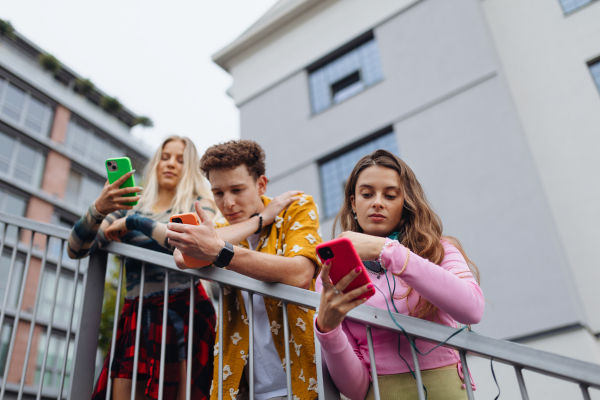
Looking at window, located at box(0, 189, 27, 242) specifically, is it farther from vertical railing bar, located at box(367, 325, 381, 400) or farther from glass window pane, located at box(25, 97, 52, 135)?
vertical railing bar, located at box(367, 325, 381, 400)

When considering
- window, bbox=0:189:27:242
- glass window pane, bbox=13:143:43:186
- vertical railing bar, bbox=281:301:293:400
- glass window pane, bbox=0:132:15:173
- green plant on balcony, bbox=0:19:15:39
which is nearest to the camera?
vertical railing bar, bbox=281:301:293:400

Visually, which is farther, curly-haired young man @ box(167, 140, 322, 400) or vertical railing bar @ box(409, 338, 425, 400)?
curly-haired young man @ box(167, 140, 322, 400)

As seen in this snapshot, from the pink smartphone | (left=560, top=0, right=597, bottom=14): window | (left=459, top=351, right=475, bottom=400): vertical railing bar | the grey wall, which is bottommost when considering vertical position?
(left=459, top=351, right=475, bottom=400): vertical railing bar

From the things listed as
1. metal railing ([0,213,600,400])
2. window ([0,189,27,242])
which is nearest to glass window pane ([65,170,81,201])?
window ([0,189,27,242])

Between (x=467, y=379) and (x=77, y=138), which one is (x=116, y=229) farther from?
(x=77, y=138)

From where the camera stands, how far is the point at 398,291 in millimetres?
2033

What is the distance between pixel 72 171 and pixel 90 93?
566 centimetres

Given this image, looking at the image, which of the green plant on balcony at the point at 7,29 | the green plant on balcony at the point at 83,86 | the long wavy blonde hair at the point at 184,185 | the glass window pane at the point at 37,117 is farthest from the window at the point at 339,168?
the green plant on balcony at the point at 83,86

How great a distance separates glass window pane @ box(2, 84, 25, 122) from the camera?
79.7ft

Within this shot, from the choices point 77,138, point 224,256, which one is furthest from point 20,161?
point 224,256

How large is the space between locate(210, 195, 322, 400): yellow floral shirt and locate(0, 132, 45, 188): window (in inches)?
965

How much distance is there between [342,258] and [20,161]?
26458mm

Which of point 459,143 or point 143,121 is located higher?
point 143,121

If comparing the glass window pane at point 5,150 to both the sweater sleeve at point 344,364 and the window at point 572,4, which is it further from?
the sweater sleeve at point 344,364
